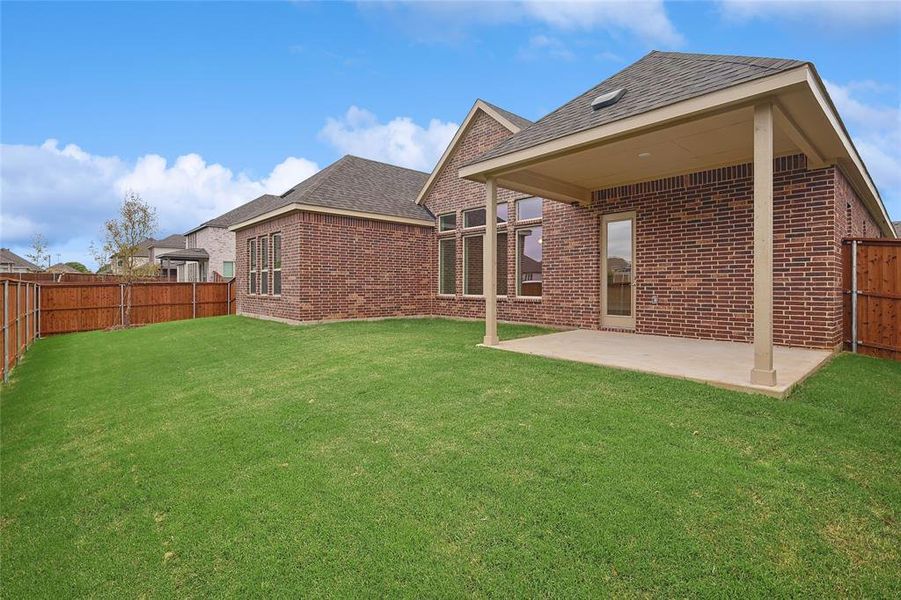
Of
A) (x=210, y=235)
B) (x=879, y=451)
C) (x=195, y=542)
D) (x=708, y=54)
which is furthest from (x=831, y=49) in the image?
(x=210, y=235)

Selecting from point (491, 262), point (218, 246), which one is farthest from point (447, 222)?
point (218, 246)

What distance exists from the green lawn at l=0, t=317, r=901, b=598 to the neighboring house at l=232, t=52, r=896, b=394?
1580 mm

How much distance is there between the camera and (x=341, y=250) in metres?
11.7

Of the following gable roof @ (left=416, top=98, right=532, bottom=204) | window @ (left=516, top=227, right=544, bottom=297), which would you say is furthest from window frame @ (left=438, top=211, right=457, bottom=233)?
window @ (left=516, top=227, right=544, bottom=297)

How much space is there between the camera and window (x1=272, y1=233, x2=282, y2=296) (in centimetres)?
1255

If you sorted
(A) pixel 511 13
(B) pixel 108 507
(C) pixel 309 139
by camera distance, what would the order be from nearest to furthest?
1. (B) pixel 108 507
2. (A) pixel 511 13
3. (C) pixel 309 139

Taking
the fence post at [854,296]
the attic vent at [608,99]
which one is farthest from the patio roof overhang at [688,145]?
the fence post at [854,296]

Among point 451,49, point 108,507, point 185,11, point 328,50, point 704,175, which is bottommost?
point 108,507

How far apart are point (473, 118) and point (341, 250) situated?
5.44 meters

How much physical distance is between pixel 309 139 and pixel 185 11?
14.8 metres

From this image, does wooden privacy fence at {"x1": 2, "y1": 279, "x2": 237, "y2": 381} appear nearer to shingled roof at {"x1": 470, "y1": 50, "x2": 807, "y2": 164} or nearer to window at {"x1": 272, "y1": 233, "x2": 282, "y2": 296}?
window at {"x1": 272, "y1": 233, "x2": 282, "y2": 296}

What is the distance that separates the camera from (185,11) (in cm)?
1076

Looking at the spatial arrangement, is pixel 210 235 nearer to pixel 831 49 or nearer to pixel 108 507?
pixel 108 507

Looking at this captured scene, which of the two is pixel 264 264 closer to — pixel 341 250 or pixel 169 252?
pixel 341 250
